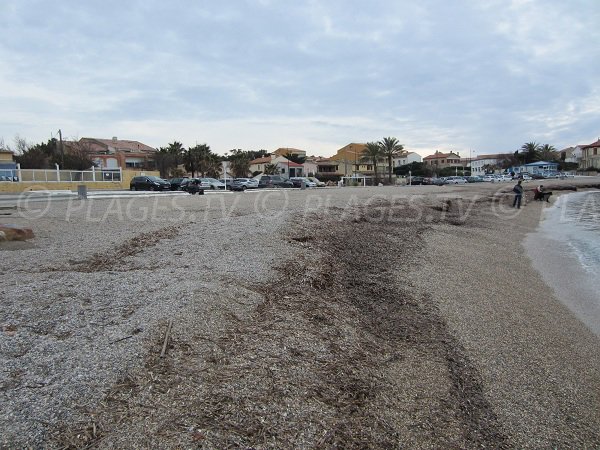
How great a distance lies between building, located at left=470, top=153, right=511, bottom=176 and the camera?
125 meters

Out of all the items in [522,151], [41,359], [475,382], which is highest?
[522,151]

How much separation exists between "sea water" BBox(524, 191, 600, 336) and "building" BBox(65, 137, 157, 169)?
213ft

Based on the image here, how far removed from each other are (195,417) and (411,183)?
222ft

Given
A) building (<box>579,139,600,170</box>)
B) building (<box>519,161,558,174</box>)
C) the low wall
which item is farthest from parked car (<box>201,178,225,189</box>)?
building (<box>579,139,600,170</box>)

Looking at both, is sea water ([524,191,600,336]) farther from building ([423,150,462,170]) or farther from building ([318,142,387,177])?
building ([423,150,462,170])

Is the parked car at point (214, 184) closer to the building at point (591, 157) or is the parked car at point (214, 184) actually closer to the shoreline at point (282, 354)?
the shoreline at point (282, 354)

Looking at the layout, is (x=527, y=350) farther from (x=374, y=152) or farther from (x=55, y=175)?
(x=374, y=152)

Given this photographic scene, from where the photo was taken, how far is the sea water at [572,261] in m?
8.47

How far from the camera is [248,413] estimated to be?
11.5 ft

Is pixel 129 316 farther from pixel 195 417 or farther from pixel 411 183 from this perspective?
pixel 411 183

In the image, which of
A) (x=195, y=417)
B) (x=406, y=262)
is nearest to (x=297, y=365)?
(x=195, y=417)

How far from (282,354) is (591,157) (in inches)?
5558

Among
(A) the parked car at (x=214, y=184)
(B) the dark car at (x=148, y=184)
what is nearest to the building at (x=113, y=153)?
(A) the parked car at (x=214, y=184)

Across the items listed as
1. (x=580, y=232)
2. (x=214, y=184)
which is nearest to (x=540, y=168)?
(x=214, y=184)
